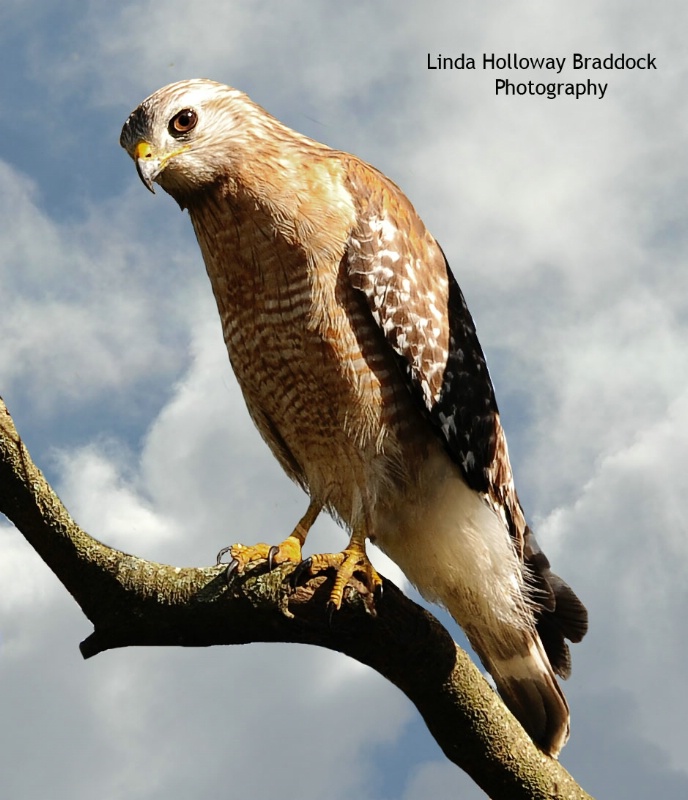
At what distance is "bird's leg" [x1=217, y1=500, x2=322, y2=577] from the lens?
3.96 meters

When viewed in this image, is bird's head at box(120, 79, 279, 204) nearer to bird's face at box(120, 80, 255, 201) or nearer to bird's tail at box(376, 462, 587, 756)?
bird's face at box(120, 80, 255, 201)

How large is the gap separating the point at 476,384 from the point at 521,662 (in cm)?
142

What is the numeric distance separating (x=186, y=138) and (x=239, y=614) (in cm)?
213

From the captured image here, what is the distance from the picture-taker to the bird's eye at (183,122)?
14.6ft

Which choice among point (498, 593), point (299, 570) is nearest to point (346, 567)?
point (299, 570)

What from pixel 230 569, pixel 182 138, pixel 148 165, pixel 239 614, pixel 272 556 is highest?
pixel 182 138

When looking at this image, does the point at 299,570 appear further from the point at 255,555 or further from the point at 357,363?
the point at 357,363

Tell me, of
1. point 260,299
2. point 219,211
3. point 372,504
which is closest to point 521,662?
point 372,504

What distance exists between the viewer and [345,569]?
400 centimetres

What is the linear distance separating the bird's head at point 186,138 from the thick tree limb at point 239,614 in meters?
1.37

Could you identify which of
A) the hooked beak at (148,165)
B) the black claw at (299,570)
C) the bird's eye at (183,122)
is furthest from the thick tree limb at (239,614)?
the bird's eye at (183,122)

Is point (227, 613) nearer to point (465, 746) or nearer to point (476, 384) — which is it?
point (465, 746)

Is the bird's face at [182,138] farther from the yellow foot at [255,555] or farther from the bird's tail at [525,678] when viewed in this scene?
the bird's tail at [525,678]

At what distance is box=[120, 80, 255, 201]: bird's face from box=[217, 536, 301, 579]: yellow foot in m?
1.63
